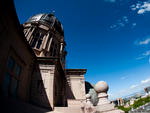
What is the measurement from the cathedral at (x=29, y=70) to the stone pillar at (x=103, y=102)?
19.5 feet

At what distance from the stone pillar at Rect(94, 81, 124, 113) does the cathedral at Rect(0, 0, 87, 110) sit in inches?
234

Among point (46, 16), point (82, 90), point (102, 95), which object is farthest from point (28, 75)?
point (46, 16)

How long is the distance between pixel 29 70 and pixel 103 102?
9.32 m

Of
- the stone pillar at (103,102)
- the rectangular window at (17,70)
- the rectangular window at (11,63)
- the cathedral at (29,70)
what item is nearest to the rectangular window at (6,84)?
the cathedral at (29,70)

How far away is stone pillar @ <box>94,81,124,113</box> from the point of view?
6.11 m

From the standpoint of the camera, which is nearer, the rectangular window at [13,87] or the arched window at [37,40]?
the rectangular window at [13,87]

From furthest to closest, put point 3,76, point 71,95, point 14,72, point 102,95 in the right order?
point 71,95
point 14,72
point 3,76
point 102,95

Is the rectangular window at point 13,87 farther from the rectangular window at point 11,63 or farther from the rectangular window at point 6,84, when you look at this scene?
the rectangular window at point 11,63

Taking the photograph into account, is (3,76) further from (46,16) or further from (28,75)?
(46,16)

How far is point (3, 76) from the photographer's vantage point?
310 inches

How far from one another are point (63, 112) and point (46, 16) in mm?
23485

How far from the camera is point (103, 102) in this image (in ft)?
21.4

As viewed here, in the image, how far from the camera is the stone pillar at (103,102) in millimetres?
6113

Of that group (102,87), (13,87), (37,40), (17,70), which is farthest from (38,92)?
(37,40)
